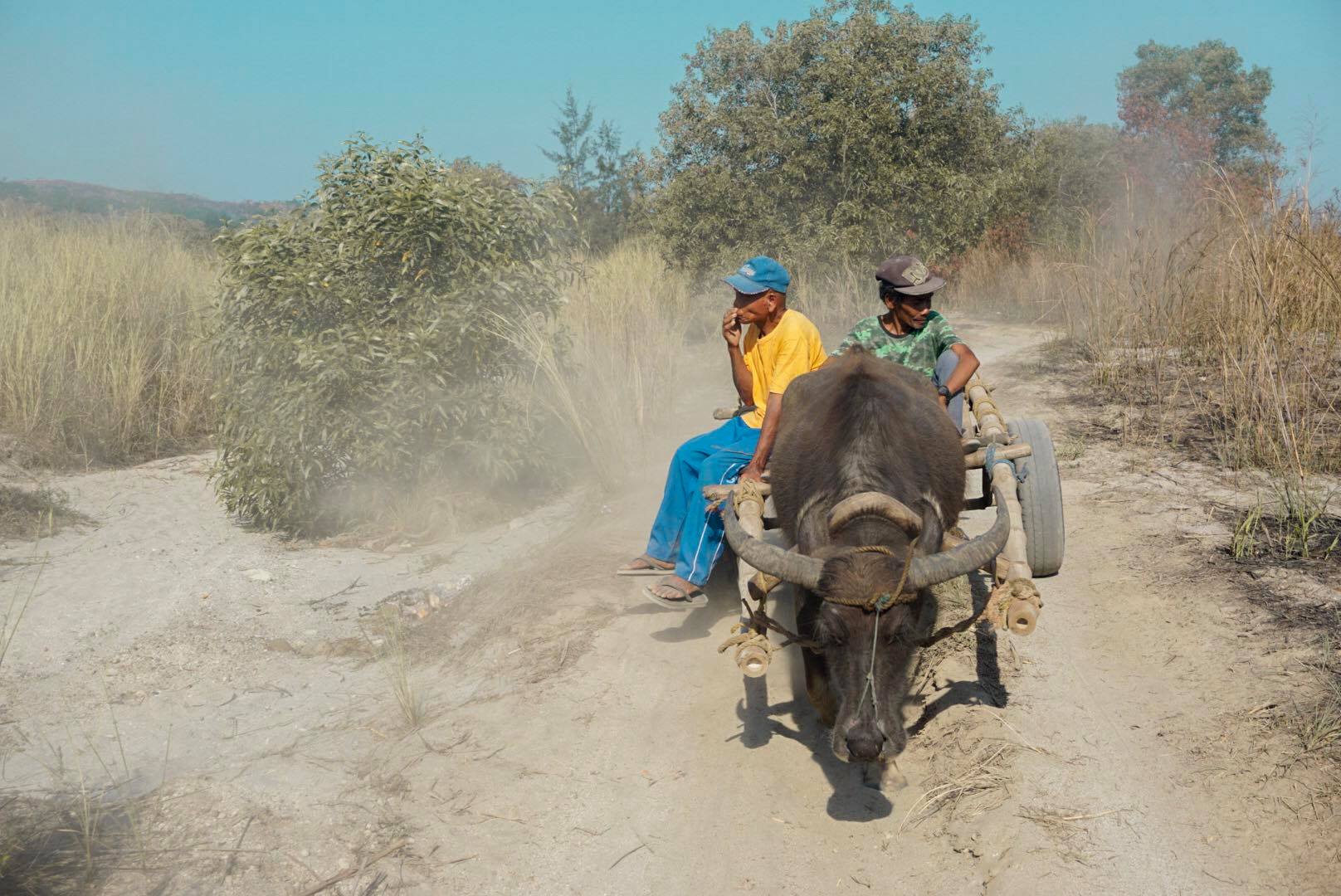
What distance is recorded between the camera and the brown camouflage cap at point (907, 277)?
5.46 m

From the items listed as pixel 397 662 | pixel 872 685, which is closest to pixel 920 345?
pixel 872 685

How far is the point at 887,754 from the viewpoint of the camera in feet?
11.5

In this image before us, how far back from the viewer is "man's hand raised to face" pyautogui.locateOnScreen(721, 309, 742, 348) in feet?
17.9

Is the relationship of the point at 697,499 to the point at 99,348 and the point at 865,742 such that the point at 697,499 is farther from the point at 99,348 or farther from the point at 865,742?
the point at 99,348

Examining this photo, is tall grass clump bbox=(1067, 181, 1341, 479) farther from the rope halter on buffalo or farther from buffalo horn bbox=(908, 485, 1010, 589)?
buffalo horn bbox=(908, 485, 1010, 589)

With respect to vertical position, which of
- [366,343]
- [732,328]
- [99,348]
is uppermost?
[732,328]

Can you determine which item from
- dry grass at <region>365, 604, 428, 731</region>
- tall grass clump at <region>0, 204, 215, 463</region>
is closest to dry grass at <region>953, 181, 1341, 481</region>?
dry grass at <region>365, 604, 428, 731</region>

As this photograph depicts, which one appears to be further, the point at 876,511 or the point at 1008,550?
the point at 1008,550

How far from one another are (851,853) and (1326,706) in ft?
6.92

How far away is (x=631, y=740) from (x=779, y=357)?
226 centimetres

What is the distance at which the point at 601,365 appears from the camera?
9883 mm

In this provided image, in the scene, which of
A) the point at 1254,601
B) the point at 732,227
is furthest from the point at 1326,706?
the point at 732,227

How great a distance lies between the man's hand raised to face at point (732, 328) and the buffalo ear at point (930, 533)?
5.72ft

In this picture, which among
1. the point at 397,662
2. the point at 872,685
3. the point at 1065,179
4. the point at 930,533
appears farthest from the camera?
the point at 1065,179
